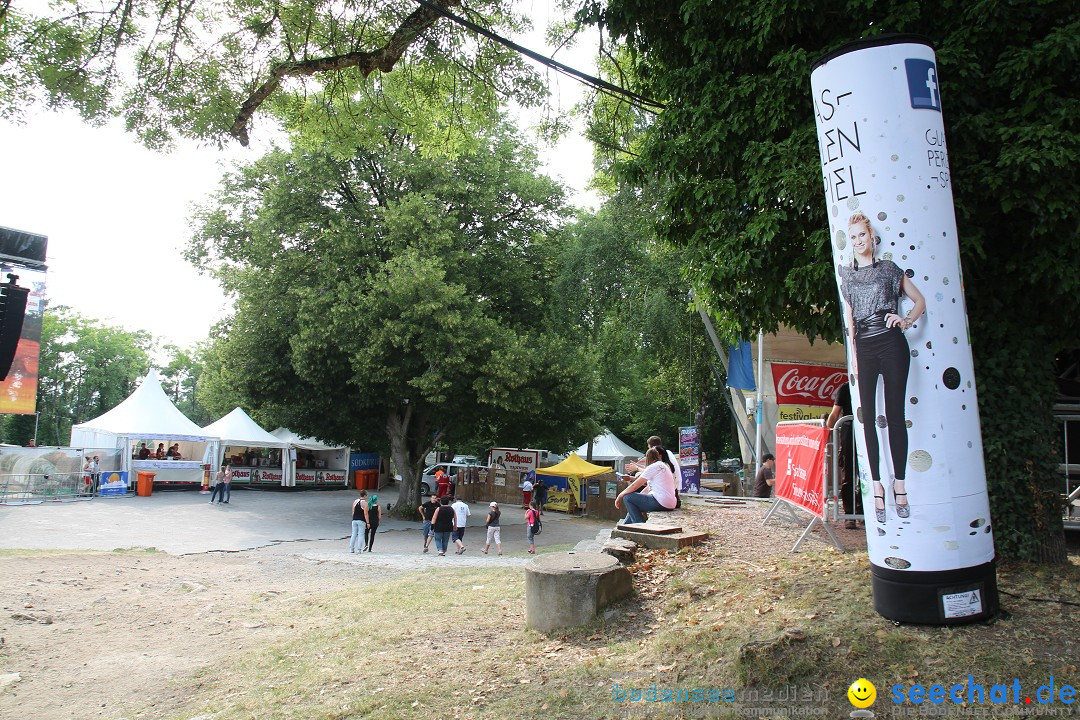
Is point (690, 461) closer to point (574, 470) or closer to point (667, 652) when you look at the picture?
point (574, 470)

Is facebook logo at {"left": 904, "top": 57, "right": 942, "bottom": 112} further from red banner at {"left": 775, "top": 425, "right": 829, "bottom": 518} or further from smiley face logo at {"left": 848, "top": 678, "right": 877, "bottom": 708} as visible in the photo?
red banner at {"left": 775, "top": 425, "right": 829, "bottom": 518}

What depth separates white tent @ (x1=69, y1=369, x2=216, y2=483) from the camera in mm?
28422

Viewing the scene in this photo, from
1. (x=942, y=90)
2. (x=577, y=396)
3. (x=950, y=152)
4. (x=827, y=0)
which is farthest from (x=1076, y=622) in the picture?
(x=577, y=396)

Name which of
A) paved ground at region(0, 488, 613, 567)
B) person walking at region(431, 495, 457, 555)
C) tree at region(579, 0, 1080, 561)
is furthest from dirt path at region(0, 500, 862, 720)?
tree at region(579, 0, 1080, 561)

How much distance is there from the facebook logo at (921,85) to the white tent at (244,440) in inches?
1258

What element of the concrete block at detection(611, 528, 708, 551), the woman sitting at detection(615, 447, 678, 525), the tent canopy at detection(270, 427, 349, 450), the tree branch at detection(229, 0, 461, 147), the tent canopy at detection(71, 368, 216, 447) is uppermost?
the tree branch at detection(229, 0, 461, 147)

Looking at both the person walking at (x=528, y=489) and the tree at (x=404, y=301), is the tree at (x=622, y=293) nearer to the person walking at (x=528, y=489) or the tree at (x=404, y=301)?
the tree at (x=404, y=301)

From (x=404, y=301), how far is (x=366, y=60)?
11.9m

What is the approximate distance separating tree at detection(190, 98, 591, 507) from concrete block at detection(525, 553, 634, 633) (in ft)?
48.2

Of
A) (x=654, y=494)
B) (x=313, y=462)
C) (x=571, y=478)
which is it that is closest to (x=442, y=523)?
(x=654, y=494)

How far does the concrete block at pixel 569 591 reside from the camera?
5688 mm

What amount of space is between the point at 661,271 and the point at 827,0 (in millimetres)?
18813

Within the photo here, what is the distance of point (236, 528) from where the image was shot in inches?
784

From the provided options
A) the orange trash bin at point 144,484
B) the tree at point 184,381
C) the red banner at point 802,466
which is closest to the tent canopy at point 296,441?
the orange trash bin at point 144,484
